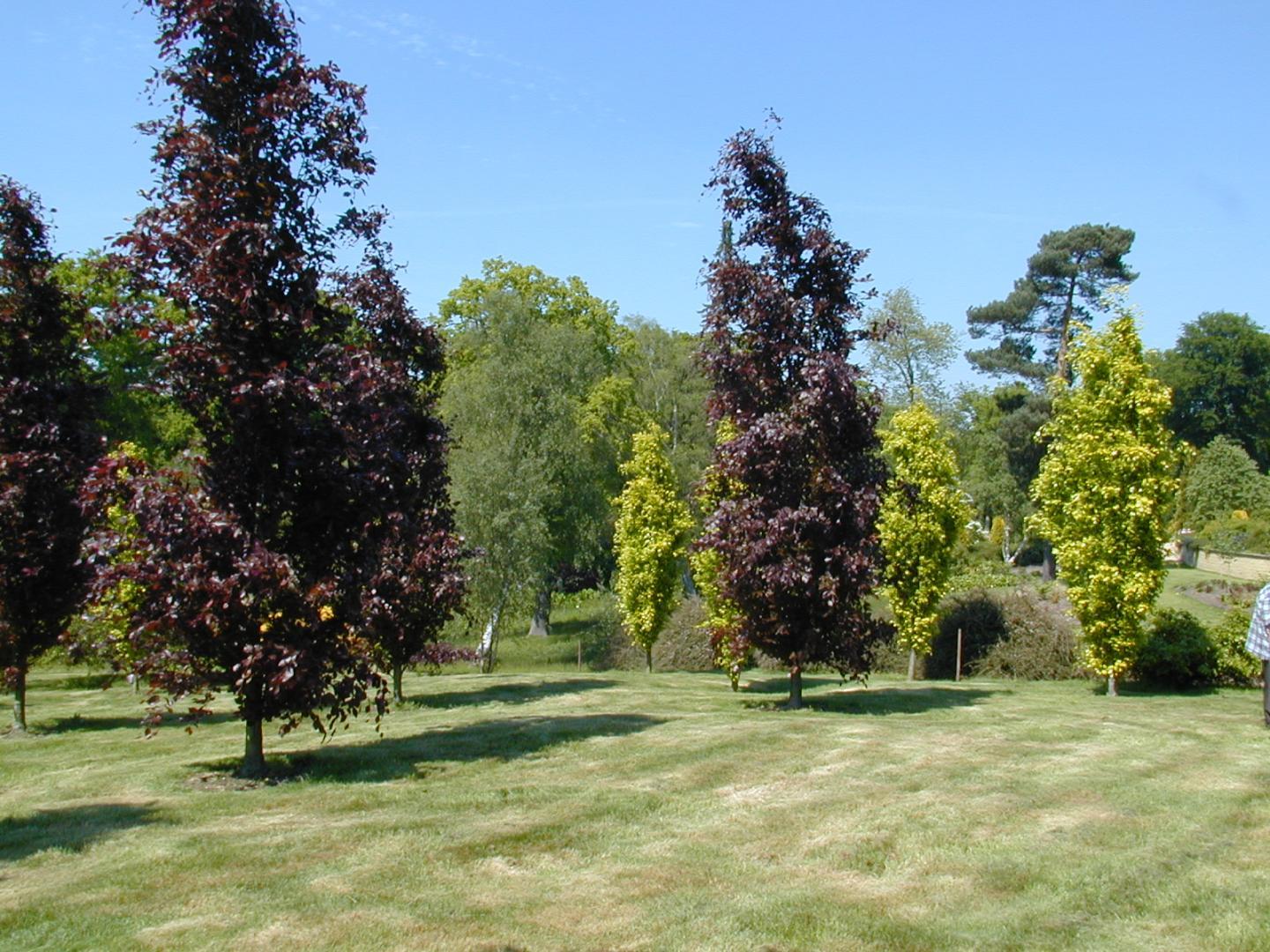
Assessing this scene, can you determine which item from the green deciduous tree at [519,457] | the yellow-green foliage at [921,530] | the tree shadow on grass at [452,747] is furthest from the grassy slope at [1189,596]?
the green deciduous tree at [519,457]

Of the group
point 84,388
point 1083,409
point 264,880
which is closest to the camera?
point 264,880

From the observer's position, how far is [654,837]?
7.79 meters

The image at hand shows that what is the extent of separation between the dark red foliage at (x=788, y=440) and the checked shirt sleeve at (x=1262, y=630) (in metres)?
4.46

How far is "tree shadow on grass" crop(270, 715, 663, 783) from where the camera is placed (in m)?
10.6

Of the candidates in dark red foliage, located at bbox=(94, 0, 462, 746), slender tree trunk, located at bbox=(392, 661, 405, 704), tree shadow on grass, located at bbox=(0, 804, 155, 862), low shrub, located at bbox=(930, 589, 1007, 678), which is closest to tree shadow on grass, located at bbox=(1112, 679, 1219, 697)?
low shrub, located at bbox=(930, 589, 1007, 678)

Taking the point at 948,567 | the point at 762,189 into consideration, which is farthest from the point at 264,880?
the point at 948,567

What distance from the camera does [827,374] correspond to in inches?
531

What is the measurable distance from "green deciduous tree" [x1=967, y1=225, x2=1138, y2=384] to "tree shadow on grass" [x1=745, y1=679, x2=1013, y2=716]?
29622 mm

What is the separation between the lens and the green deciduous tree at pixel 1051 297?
155 ft

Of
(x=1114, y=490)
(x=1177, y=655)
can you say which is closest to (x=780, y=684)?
(x=1177, y=655)

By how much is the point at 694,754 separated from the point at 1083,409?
34.7 feet

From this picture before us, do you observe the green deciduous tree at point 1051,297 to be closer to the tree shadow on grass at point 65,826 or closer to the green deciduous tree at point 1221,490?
the green deciduous tree at point 1221,490

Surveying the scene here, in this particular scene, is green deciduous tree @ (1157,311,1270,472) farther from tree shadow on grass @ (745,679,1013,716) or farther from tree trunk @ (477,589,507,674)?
tree shadow on grass @ (745,679,1013,716)

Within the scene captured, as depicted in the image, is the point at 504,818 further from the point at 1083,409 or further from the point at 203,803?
A: the point at 1083,409
